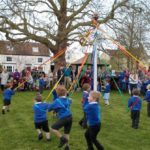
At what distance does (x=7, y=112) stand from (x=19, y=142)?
4.16 metres

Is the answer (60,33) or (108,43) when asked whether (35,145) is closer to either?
(60,33)

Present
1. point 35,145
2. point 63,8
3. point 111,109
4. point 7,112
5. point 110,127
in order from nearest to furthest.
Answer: point 35,145, point 110,127, point 7,112, point 111,109, point 63,8

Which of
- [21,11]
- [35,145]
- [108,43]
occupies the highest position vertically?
[21,11]

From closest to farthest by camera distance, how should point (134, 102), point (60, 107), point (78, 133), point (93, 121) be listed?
point (93, 121)
point (60, 107)
point (78, 133)
point (134, 102)

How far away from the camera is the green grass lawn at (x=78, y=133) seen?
7387 mm

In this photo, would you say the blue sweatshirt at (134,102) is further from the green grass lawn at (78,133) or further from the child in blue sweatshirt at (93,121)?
the child in blue sweatshirt at (93,121)

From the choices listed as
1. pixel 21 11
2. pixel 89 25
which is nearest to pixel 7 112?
pixel 21 11

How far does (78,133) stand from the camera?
28.0 feet

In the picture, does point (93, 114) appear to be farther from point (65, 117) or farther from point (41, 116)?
point (41, 116)

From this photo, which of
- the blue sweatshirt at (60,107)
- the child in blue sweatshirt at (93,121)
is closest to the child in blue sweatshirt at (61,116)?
the blue sweatshirt at (60,107)

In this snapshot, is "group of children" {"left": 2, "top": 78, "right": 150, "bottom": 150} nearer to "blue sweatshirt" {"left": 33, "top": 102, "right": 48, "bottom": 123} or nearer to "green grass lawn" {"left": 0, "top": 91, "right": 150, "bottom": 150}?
"blue sweatshirt" {"left": 33, "top": 102, "right": 48, "bottom": 123}

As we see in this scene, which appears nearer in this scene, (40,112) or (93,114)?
(93,114)

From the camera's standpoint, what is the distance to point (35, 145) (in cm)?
736

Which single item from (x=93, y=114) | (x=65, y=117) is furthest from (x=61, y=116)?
(x=93, y=114)
